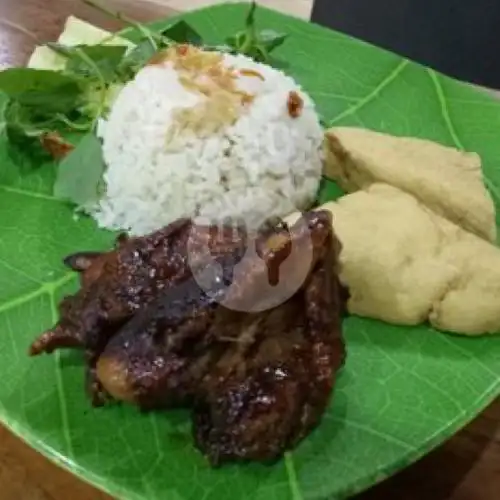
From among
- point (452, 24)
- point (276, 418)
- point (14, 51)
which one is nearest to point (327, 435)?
point (276, 418)

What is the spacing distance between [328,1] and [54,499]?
2.10m

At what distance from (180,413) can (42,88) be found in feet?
2.90

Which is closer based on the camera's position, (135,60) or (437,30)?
(135,60)

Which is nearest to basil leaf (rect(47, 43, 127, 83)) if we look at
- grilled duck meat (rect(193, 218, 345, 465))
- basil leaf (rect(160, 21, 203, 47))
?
basil leaf (rect(160, 21, 203, 47))

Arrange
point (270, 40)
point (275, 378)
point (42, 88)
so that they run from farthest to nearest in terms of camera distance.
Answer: point (270, 40)
point (42, 88)
point (275, 378)

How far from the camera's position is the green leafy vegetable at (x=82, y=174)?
6.38 feet

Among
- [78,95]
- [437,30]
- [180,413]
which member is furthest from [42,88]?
[437,30]

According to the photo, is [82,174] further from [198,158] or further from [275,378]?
[275,378]

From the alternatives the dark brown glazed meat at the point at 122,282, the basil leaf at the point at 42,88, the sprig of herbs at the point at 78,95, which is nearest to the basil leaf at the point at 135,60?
the sprig of herbs at the point at 78,95

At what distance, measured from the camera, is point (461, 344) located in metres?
1.68

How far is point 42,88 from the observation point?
210cm

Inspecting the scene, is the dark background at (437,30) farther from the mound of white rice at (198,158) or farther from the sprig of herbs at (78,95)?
the mound of white rice at (198,158)

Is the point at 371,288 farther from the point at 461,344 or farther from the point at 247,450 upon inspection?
the point at 247,450

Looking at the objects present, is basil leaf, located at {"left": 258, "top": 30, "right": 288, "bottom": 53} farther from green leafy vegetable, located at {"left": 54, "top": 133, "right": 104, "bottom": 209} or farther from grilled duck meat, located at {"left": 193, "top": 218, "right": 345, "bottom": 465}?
grilled duck meat, located at {"left": 193, "top": 218, "right": 345, "bottom": 465}
